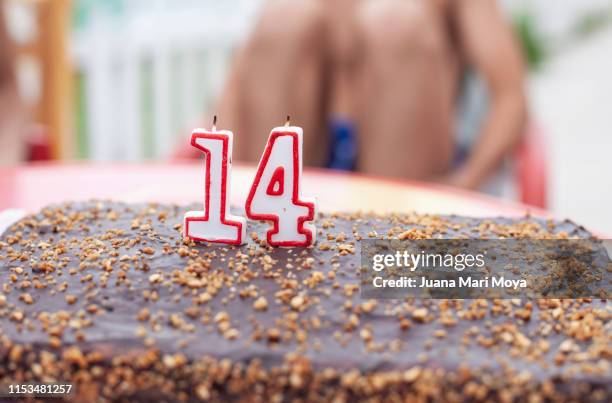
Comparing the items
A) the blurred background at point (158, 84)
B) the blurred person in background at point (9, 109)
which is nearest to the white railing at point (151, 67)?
the blurred background at point (158, 84)

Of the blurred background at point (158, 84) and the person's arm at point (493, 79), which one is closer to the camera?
the person's arm at point (493, 79)

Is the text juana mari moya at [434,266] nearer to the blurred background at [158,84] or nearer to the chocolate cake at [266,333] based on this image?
the chocolate cake at [266,333]

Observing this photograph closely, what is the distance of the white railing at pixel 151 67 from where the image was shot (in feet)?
11.6

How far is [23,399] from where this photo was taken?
87 cm

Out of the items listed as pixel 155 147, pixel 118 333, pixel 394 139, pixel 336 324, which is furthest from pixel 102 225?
pixel 155 147

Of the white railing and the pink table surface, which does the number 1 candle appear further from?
the white railing

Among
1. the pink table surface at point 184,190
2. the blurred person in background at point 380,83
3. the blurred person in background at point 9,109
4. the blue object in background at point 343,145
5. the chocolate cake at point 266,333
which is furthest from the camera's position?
the blue object in background at point 343,145

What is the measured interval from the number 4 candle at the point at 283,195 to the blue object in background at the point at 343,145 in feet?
3.88

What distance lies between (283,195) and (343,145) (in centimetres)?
123

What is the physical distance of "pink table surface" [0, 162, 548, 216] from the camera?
1.54 meters

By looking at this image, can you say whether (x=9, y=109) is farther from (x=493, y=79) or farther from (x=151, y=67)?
(x=151, y=67)

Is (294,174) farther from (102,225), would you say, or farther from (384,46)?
(384,46)

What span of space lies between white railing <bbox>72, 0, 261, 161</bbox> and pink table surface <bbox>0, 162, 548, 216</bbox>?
6.00ft

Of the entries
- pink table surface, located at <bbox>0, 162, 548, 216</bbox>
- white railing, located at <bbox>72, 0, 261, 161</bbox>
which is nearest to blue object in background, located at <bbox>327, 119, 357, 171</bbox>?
pink table surface, located at <bbox>0, 162, 548, 216</bbox>
